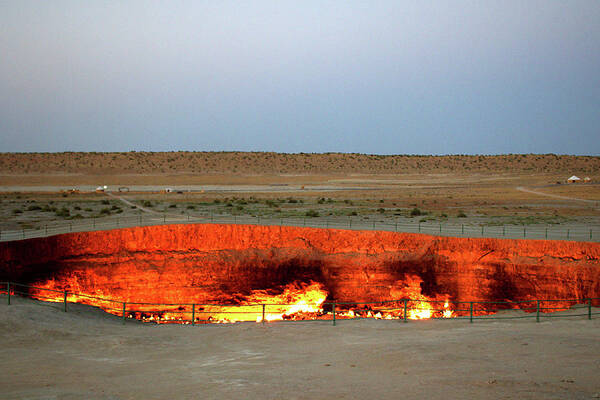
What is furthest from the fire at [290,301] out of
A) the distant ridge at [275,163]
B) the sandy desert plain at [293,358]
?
the distant ridge at [275,163]

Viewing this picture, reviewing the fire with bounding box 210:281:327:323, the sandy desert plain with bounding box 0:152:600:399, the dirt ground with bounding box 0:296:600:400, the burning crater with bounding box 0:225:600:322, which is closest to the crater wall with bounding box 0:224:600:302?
the burning crater with bounding box 0:225:600:322

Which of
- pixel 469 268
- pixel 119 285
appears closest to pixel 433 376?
pixel 469 268

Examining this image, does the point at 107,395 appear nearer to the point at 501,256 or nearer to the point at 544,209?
the point at 501,256

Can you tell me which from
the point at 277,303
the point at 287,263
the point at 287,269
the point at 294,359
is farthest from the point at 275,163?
the point at 294,359

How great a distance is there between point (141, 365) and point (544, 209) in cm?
4688

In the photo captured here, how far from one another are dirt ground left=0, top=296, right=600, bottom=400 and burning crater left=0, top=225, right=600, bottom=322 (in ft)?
31.4

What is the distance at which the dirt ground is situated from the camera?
10273 mm

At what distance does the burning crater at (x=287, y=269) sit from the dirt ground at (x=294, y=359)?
9575 millimetres

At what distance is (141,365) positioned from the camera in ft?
41.2

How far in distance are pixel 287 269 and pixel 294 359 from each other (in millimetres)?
17806

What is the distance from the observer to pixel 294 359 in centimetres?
1302

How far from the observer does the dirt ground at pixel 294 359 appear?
10.3 metres

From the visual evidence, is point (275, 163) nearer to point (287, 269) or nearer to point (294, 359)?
point (287, 269)

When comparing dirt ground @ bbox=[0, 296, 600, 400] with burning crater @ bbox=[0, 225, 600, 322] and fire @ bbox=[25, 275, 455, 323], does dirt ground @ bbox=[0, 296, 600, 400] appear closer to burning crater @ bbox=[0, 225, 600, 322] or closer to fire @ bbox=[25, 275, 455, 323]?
burning crater @ bbox=[0, 225, 600, 322]
